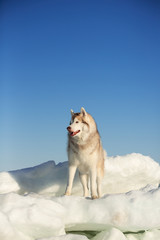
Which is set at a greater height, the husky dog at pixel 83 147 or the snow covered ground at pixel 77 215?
the husky dog at pixel 83 147

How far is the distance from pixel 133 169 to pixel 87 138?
8.41ft

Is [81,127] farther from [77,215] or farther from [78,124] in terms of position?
[77,215]

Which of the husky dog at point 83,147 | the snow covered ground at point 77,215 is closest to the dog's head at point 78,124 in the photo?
the husky dog at point 83,147

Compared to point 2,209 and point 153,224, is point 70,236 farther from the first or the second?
point 153,224

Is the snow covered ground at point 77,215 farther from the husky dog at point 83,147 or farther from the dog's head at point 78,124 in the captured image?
the dog's head at point 78,124

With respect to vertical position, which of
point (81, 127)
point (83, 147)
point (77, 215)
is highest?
point (81, 127)

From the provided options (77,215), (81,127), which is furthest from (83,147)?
(77,215)

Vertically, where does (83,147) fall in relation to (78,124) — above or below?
below

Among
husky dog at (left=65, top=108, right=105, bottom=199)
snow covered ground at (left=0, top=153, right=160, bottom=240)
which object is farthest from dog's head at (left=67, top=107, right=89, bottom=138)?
snow covered ground at (left=0, top=153, right=160, bottom=240)

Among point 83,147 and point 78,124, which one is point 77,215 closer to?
point 83,147

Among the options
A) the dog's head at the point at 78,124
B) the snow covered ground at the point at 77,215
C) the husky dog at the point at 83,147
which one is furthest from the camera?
the husky dog at the point at 83,147

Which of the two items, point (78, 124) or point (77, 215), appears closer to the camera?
point (77, 215)

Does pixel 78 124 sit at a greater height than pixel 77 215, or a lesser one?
greater

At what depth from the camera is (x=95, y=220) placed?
5.62 m
